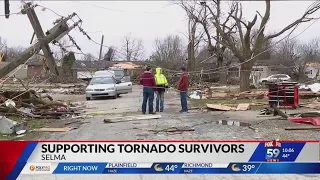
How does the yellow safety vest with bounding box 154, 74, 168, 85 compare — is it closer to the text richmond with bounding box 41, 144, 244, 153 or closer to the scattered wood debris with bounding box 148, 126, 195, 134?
the scattered wood debris with bounding box 148, 126, 195, 134

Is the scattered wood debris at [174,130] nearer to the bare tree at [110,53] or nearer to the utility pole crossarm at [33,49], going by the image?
the utility pole crossarm at [33,49]

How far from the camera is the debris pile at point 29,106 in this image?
13254mm

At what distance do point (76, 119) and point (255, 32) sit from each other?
1612 cm

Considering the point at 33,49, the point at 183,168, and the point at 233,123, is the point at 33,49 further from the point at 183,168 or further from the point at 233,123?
the point at 183,168

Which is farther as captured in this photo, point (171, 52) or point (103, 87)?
point (171, 52)

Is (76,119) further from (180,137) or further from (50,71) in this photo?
(180,137)

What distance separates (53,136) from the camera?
10148mm

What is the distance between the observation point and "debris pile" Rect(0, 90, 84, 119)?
13.3 meters

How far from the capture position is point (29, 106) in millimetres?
14297

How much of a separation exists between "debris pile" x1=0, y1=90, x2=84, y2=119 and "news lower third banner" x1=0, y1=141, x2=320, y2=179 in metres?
10.0

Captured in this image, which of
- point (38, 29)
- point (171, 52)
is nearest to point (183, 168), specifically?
point (38, 29)

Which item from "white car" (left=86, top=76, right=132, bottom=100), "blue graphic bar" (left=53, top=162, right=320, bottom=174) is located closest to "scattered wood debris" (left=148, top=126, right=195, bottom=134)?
"blue graphic bar" (left=53, top=162, right=320, bottom=174)

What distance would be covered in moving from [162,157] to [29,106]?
11607 mm

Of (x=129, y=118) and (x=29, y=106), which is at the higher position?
(x=29, y=106)
